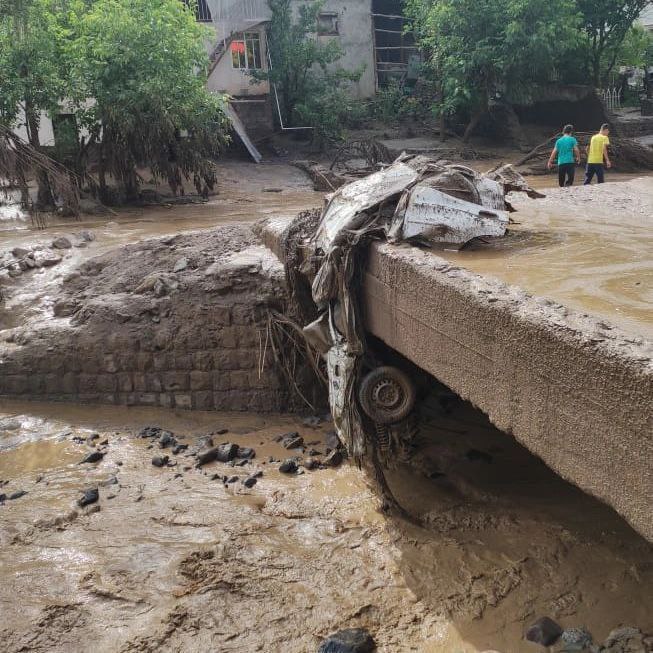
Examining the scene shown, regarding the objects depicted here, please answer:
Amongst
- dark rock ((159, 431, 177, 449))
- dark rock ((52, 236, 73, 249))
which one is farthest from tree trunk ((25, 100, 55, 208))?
dark rock ((159, 431, 177, 449))

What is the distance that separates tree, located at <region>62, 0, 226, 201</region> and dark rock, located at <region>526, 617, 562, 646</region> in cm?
1235

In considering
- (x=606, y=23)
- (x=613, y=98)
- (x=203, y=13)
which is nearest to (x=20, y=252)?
(x=203, y=13)

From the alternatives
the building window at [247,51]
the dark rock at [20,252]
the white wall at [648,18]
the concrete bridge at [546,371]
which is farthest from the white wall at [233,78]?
the concrete bridge at [546,371]

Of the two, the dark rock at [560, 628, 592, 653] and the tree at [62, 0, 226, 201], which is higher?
the tree at [62, 0, 226, 201]

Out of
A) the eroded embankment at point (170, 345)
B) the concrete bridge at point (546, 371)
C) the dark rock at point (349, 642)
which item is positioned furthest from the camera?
the eroded embankment at point (170, 345)

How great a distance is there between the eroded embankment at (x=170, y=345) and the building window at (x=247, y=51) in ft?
49.9

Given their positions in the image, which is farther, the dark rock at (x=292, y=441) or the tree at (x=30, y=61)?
the tree at (x=30, y=61)

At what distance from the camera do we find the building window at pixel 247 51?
68.1ft

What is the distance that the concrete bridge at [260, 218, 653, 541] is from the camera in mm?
2424

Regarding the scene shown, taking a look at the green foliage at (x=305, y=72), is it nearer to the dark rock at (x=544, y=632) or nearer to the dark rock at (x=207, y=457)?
the dark rock at (x=207, y=457)

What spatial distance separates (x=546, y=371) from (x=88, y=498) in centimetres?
374

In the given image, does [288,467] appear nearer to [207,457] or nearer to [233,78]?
[207,457]

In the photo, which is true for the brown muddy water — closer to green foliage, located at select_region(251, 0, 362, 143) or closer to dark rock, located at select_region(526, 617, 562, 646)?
dark rock, located at select_region(526, 617, 562, 646)

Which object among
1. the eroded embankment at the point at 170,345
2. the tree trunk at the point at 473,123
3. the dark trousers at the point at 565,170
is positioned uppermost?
the tree trunk at the point at 473,123
